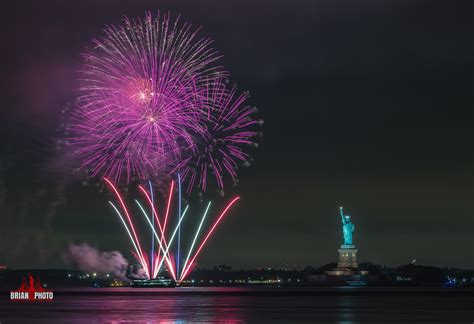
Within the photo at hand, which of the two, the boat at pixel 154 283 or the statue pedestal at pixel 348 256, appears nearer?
the boat at pixel 154 283

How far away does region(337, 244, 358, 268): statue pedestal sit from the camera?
19488 centimetres

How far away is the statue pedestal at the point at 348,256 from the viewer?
195 metres

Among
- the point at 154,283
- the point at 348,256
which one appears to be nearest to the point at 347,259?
the point at 348,256

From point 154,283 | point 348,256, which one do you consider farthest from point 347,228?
point 154,283

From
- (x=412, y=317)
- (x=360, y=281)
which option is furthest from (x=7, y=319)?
(x=360, y=281)

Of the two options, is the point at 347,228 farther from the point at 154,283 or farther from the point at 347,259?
the point at 154,283

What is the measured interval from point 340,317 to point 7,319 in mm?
19937

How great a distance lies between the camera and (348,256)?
195125mm

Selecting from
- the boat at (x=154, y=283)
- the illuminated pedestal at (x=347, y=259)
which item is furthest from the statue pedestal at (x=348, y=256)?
the boat at (x=154, y=283)

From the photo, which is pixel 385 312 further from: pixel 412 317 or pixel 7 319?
pixel 7 319

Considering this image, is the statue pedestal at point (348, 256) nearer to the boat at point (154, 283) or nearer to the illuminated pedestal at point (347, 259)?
the illuminated pedestal at point (347, 259)

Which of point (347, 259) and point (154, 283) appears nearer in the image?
point (154, 283)

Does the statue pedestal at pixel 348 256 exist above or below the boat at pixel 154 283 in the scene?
above

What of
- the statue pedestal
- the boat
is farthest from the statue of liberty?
the boat
